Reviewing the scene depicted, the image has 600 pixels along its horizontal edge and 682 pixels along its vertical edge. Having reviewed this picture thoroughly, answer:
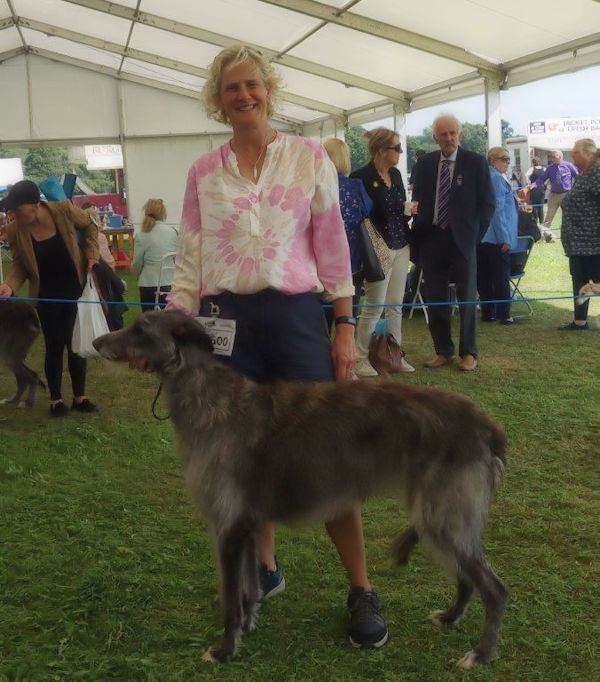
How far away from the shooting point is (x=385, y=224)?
6516 mm

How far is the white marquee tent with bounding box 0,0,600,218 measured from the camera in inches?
415

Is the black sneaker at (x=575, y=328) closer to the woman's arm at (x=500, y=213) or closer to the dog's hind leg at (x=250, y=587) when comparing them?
the woman's arm at (x=500, y=213)

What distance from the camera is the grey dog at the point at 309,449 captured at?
2.37 metres

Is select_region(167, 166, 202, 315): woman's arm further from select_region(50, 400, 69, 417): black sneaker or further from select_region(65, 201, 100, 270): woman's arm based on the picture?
select_region(50, 400, 69, 417): black sneaker

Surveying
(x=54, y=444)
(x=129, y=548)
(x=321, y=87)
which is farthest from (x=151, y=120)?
(x=129, y=548)

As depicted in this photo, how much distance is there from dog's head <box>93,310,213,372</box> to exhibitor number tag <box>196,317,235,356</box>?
55 mm

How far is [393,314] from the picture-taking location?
272 inches

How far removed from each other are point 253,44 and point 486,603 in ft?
47.3

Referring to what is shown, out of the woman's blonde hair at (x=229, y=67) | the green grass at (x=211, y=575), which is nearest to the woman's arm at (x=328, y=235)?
the woman's blonde hair at (x=229, y=67)

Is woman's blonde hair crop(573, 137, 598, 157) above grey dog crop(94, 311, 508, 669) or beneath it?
above

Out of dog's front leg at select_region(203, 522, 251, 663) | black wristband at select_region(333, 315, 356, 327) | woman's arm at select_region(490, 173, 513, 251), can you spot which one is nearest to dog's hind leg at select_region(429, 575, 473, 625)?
dog's front leg at select_region(203, 522, 251, 663)

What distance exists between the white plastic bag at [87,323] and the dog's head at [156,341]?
130 inches

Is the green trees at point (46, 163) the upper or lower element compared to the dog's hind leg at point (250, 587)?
upper

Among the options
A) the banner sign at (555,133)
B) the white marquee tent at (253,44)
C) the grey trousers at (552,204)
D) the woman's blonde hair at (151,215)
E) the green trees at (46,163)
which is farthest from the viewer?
the banner sign at (555,133)
